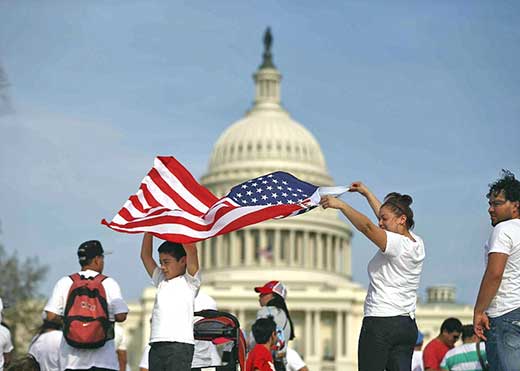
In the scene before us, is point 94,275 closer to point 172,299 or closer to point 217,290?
point 172,299

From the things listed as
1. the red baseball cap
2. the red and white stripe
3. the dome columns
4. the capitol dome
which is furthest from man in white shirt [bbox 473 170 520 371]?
the capitol dome

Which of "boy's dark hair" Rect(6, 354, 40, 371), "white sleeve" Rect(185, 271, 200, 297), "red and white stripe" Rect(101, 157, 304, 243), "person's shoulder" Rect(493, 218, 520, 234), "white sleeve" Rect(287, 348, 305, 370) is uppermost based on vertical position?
"red and white stripe" Rect(101, 157, 304, 243)

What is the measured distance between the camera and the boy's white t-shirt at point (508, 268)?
13.5 metres

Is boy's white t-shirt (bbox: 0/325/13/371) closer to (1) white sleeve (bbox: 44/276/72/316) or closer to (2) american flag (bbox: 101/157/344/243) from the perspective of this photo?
(1) white sleeve (bbox: 44/276/72/316)

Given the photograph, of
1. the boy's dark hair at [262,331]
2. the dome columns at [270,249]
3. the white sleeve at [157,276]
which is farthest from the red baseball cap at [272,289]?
the dome columns at [270,249]

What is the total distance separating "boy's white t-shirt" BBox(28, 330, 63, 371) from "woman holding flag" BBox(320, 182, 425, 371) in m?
5.37

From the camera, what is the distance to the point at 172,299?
14.5 metres

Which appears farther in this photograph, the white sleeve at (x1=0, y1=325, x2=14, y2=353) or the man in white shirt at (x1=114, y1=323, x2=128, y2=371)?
the man in white shirt at (x1=114, y1=323, x2=128, y2=371)

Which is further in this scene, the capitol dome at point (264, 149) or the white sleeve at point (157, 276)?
the capitol dome at point (264, 149)

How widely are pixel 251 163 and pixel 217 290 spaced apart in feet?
53.3

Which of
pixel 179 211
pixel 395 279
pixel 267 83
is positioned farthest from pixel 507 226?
pixel 267 83

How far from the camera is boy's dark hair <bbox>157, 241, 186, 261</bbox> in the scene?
14656mm

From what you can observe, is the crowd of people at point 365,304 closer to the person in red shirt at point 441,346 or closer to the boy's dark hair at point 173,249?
the boy's dark hair at point 173,249

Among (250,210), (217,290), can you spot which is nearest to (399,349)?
(250,210)
